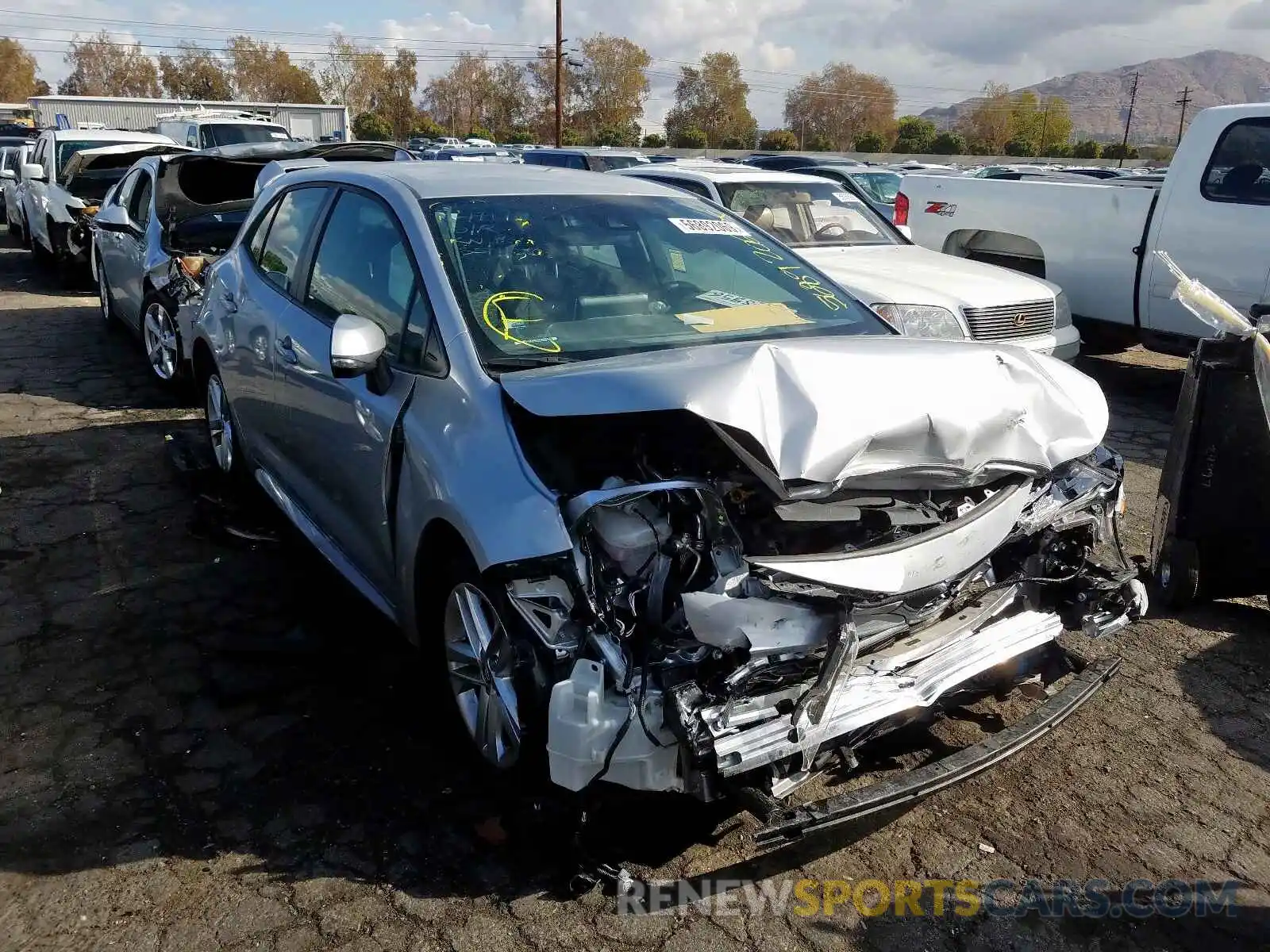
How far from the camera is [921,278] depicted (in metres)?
7.36

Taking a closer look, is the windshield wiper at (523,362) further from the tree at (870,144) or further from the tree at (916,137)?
the tree at (916,137)

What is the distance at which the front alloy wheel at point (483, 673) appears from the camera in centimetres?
289

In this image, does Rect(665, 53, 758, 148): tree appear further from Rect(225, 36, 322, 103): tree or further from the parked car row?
the parked car row

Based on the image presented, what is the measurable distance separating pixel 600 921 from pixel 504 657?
747 millimetres

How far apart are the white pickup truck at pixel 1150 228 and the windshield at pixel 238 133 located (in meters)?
15.2

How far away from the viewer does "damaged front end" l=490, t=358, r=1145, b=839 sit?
2520 millimetres

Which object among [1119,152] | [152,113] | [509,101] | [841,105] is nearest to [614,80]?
[509,101]

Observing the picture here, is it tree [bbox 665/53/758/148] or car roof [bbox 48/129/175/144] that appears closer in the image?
car roof [bbox 48/129/175/144]

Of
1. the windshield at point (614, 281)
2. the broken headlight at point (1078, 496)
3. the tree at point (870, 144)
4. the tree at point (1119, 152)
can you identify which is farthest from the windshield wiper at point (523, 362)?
the tree at point (870, 144)

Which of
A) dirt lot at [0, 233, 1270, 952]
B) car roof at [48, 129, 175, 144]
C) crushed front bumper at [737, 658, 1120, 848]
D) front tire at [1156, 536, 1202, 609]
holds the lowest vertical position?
dirt lot at [0, 233, 1270, 952]

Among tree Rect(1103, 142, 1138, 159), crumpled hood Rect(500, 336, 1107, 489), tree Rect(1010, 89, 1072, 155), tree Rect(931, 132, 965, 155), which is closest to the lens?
crumpled hood Rect(500, 336, 1107, 489)

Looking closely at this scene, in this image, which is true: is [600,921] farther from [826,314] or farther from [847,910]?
[826,314]

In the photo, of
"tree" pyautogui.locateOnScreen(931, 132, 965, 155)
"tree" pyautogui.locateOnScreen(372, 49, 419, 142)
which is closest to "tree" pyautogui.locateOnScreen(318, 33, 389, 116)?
"tree" pyautogui.locateOnScreen(372, 49, 419, 142)

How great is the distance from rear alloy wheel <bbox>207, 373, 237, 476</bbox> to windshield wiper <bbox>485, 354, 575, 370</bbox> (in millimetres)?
2750
